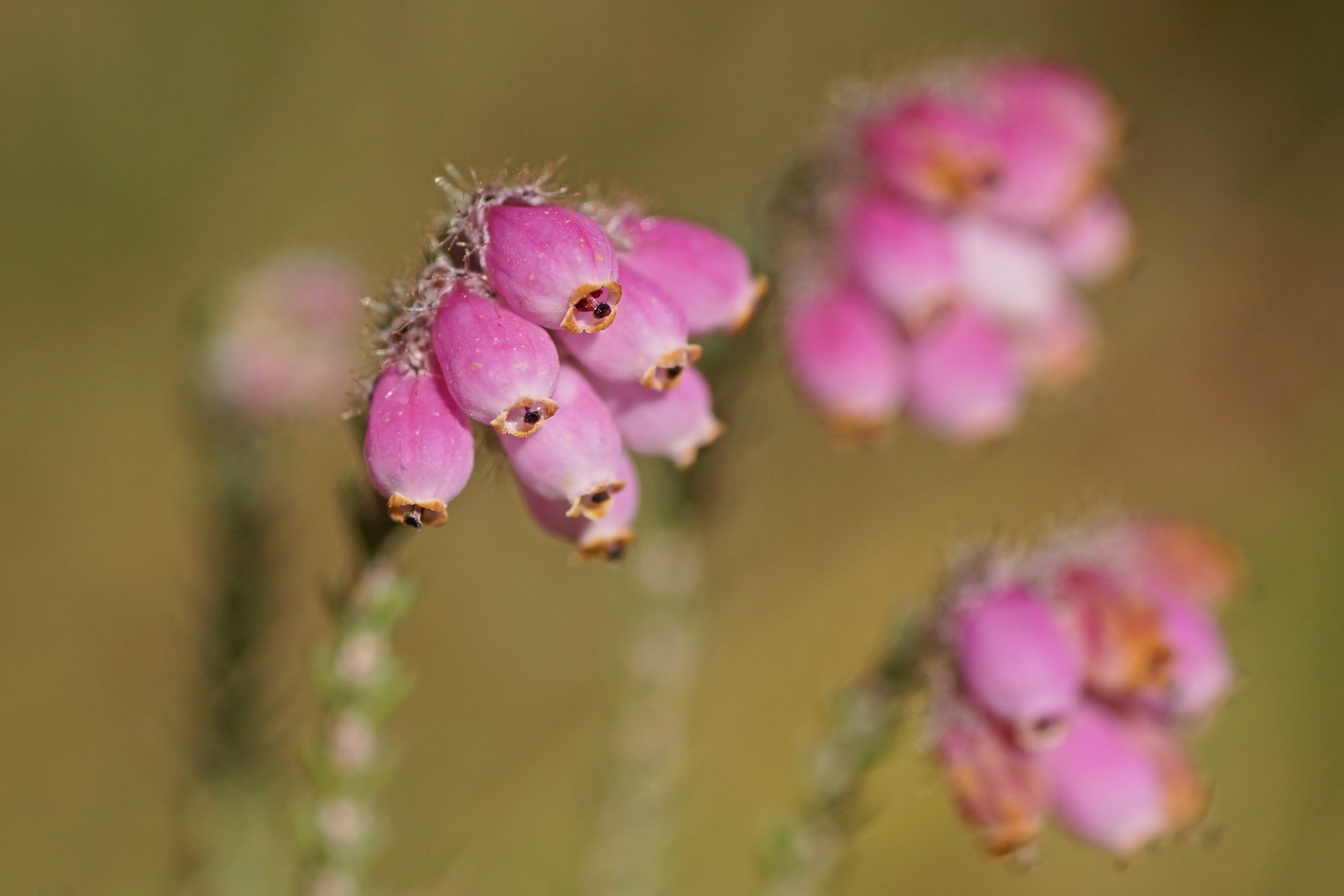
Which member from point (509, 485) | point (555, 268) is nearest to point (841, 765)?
point (555, 268)

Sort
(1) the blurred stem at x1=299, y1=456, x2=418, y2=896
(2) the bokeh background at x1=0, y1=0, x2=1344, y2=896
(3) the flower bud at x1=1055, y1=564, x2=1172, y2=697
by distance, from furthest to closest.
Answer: (2) the bokeh background at x1=0, y1=0, x2=1344, y2=896
(3) the flower bud at x1=1055, y1=564, x2=1172, y2=697
(1) the blurred stem at x1=299, y1=456, x2=418, y2=896

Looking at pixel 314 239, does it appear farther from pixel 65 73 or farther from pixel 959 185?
pixel 959 185

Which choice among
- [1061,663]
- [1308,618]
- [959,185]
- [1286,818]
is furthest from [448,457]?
[1308,618]

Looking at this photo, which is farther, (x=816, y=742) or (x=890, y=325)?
(x=890, y=325)

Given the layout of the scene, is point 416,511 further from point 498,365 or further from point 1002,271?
point 1002,271

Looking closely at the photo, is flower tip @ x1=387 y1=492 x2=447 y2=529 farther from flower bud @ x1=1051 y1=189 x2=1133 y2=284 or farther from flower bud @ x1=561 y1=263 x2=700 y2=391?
flower bud @ x1=1051 y1=189 x2=1133 y2=284

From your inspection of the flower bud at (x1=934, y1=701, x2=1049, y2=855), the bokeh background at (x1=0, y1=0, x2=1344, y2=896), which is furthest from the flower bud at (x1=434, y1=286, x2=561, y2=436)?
the bokeh background at (x1=0, y1=0, x2=1344, y2=896)
